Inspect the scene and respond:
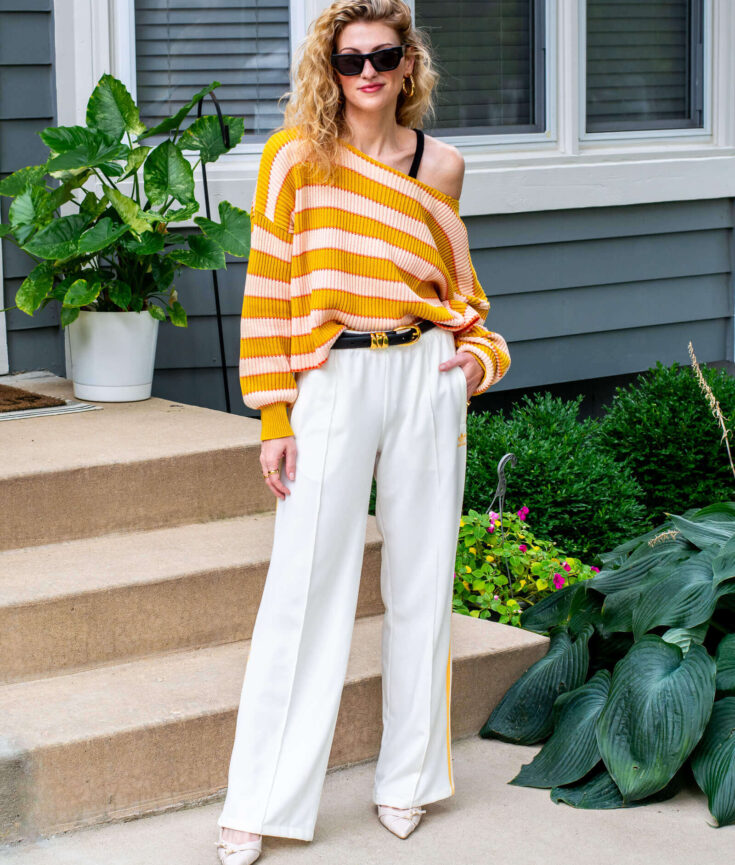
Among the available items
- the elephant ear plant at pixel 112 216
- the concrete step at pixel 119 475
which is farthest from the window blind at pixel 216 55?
the concrete step at pixel 119 475

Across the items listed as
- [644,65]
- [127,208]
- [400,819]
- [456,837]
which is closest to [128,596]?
[400,819]

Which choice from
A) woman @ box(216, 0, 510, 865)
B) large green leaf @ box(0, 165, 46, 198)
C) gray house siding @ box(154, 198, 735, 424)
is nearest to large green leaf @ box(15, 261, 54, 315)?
large green leaf @ box(0, 165, 46, 198)

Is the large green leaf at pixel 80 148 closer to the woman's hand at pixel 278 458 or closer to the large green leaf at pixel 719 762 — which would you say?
the woman's hand at pixel 278 458

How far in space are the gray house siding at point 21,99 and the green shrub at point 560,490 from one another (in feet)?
5.65

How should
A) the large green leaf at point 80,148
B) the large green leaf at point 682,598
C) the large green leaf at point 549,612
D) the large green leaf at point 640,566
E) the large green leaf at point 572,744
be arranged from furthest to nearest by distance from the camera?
the large green leaf at point 80,148 < the large green leaf at point 549,612 < the large green leaf at point 640,566 < the large green leaf at point 682,598 < the large green leaf at point 572,744

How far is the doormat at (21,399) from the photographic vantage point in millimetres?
3809

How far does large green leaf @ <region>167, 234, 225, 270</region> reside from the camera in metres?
3.78

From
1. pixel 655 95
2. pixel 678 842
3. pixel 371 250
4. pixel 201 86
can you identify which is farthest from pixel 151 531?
pixel 655 95

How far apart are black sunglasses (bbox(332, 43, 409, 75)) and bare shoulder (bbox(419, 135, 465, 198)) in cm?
21

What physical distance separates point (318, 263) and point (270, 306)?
127mm

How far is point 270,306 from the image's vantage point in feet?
7.48

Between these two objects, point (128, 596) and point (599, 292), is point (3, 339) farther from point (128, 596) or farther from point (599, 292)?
point (599, 292)

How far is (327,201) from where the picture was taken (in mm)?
2256

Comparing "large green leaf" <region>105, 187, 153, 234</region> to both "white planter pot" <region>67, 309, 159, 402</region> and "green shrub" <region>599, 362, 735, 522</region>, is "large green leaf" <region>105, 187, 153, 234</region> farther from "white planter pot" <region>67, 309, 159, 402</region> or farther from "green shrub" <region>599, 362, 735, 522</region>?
"green shrub" <region>599, 362, 735, 522</region>
